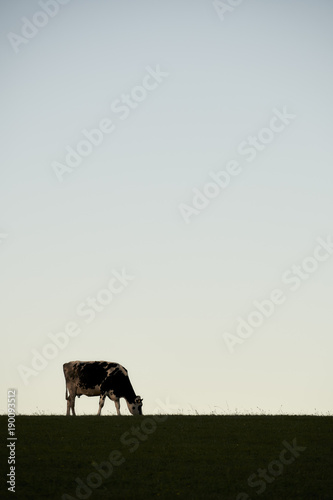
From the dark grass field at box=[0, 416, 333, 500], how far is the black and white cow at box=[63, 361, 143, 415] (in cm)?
527

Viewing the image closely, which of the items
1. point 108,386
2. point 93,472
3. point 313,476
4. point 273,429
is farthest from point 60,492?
point 108,386

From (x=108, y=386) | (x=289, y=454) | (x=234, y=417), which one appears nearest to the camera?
(x=289, y=454)

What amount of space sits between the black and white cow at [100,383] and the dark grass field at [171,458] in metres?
5.27

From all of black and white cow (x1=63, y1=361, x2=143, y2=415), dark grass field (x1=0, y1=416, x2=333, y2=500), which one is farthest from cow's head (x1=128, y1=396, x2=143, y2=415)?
dark grass field (x1=0, y1=416, x2=333, y2=500)

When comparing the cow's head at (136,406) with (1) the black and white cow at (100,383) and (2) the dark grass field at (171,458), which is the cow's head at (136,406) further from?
(2) the dark grass field at (171,458)

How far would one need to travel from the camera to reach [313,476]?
2339 centimetres

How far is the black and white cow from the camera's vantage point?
36781mm

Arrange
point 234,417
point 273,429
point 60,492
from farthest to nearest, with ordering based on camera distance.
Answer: point 234,417 → point 273,429 → point 60,492

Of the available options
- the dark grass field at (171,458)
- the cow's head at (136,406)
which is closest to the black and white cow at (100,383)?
the cow's head at (136,406)

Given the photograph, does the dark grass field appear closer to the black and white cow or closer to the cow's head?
the black and white cow

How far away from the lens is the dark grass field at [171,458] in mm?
21875

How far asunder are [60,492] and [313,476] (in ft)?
26.1

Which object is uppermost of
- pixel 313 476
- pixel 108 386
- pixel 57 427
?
pixel 108 386

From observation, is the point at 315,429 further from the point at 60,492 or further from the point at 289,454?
the point at 60,492
